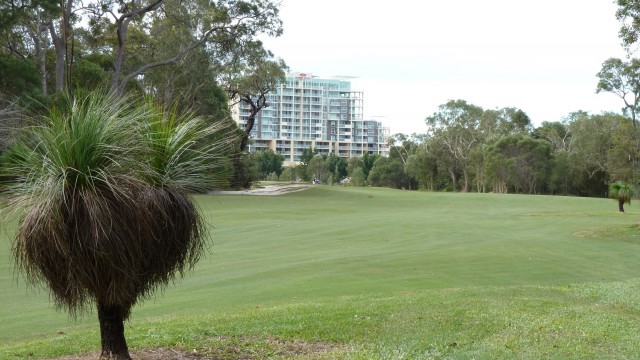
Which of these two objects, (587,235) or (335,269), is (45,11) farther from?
(587,235)

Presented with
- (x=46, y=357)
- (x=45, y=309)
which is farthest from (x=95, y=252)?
(x=45, y=309)

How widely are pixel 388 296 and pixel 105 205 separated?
28.4 feet

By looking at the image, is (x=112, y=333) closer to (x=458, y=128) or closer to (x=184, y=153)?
(x=184, y=153)

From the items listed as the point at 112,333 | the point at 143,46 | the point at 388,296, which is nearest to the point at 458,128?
the point at 143,46

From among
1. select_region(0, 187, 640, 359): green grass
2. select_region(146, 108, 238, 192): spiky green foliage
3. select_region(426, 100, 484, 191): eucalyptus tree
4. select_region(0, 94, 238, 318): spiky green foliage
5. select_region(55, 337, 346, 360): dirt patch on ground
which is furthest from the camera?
select_region(426, 100, 484, 191): eucalyptus tree

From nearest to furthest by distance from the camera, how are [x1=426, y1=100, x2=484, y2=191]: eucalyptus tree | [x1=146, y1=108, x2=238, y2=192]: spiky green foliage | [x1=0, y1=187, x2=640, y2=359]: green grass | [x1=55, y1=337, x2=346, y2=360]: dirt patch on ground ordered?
[x1=146, y1=108, x2=238, y2=192]: spiky green foliage
[x1=55, y1=337, x2=346, y2=360]: dirt patch on ground
[x1=0, y1=187, x2=640, y2=359]: green grass
[x1=426, y1=100, x2=484, y2=191]: eucalyptus tree

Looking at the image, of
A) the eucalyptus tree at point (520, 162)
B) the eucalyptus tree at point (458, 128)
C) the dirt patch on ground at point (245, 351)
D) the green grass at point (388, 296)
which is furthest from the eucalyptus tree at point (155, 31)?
the eucalyptus tree at point (458, 128)

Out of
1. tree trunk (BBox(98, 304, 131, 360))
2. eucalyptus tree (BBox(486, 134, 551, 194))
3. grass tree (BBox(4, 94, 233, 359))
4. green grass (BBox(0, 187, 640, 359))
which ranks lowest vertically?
green grass (BBox(0, 187, 640, 359))

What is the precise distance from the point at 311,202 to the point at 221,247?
31056mm

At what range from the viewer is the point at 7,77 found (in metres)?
37.6

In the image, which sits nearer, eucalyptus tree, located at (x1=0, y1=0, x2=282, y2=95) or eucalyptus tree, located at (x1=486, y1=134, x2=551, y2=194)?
eucalyptus tree, located at (x1=0, y1=0, x2=282, y2=95)

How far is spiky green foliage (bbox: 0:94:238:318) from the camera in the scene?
600 centimetres

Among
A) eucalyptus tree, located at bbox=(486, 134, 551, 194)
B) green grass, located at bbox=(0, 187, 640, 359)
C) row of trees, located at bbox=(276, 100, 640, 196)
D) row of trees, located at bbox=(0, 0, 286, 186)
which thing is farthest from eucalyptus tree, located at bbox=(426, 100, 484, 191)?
green grass, located at bbox=(0, 187, 640, 359)

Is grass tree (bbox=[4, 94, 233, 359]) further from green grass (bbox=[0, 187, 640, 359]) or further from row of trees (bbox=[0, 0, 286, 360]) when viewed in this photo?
green grass (bbox=[0, 187, 640, 359])
